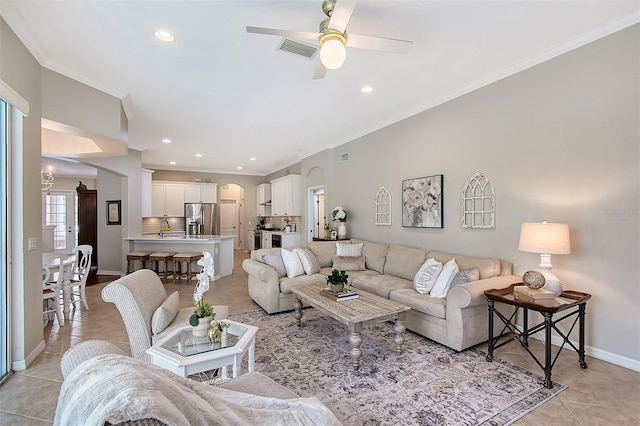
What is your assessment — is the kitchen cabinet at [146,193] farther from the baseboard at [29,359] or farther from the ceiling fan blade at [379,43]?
the ceiling fan blade at [379,43]

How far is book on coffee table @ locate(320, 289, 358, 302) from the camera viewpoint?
3266 mm

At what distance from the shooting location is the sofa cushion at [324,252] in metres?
5.14

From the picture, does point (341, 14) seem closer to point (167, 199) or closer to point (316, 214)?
point (316, 214)

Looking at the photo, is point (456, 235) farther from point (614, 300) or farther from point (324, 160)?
point (324, 160)

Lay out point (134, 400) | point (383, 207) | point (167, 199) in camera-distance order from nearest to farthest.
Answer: point (134, 400), point (383, 207), point (167, 199)

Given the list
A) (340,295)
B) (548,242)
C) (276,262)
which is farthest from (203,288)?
(548,242)

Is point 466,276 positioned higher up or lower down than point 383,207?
lower down

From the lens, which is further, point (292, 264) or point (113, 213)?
point (113, 213)

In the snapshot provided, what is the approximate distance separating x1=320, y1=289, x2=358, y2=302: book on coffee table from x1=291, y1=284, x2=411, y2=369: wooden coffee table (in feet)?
0.15

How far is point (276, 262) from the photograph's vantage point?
4543mm

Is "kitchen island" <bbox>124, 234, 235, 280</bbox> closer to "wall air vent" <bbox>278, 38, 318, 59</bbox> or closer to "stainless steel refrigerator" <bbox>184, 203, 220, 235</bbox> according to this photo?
"stainless steel refrigerator" <bbox>184, 203, 220, 235</bbox>

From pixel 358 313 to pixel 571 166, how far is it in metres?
2.56

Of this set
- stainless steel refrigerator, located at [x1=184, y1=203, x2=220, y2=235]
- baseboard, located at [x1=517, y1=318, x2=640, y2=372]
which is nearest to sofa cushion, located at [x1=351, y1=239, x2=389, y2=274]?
baseboard, located at [x1=517, y1=318, x2=640, y2=372]

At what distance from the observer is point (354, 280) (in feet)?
14.2
